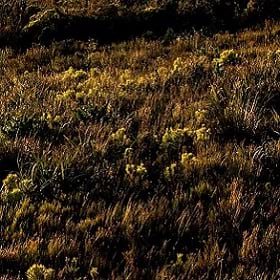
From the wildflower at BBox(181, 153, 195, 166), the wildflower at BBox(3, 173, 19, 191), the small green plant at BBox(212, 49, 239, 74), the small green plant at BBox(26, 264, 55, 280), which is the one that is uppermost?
the small green plant at BBox(212, 49, 239, 74)

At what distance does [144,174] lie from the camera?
5.26m

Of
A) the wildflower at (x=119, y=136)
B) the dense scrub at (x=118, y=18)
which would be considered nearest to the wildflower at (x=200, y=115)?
the wildflower at (x=119, y=136)

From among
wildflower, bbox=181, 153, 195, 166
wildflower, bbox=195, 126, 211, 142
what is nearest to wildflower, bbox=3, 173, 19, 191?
wildflower, bbox=181, 153, 195, 166

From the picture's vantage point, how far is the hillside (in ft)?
13.5

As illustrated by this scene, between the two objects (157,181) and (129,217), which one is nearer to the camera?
(129,217)

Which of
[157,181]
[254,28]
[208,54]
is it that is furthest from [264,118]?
[254,28]

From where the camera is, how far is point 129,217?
4.56 metres

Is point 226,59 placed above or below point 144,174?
above

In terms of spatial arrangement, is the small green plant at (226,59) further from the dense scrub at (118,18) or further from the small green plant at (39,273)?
the small green plant at (39,273)

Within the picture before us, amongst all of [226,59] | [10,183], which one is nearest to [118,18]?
[226,59]

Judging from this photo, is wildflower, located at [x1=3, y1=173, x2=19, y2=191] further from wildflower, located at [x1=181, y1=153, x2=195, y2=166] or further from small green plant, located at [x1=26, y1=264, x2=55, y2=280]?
wildflower, located at [x1=181, y1=153, x2=195, y2=166]

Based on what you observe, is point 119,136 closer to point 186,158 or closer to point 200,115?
point 186,158

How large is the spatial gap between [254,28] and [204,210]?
8.22 metres

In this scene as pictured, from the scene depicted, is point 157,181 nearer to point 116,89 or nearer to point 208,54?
point 116,89
